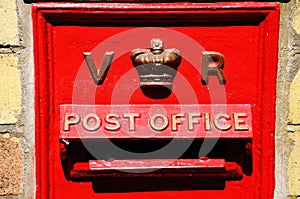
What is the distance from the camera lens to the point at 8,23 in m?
1.21

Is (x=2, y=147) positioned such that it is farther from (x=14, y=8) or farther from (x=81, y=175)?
(x=14, y=8)

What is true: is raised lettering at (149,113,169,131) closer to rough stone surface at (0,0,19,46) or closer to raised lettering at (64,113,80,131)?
raised lettering at (64,113,80,131)

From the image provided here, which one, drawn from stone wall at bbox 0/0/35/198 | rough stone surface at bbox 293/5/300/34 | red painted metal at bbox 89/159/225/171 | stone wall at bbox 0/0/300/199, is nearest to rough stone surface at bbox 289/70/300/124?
stone wall at bbox 0/0/300/199

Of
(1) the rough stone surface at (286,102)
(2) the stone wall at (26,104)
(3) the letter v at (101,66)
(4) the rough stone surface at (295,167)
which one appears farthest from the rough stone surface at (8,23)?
(4) the rough stone surface at (295,167)

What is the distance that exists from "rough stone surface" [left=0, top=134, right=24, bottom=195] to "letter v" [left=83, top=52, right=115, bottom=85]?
1.02ft

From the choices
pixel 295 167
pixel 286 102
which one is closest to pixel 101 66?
pixel 286 102

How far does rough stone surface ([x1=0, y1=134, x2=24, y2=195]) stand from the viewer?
1.25 m

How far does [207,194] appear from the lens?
1.27 meters

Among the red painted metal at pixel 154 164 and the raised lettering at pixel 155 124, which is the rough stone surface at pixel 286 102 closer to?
the red painted metal at pixel 154 164

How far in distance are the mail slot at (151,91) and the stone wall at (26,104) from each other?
0.05 metres

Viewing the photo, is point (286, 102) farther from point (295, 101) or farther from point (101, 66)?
point (101, 66)

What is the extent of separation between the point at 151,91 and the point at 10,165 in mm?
477

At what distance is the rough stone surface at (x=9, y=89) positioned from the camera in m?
1.23

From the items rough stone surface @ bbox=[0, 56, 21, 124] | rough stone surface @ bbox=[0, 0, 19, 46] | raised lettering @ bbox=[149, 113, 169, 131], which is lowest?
raised lettering @ bbox=[149, 113, 169, 131]
